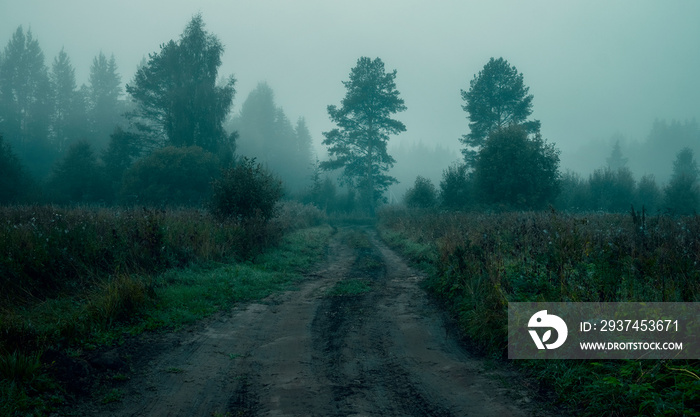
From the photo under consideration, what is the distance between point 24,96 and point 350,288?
74.9 meters

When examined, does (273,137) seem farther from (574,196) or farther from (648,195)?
(648,195)

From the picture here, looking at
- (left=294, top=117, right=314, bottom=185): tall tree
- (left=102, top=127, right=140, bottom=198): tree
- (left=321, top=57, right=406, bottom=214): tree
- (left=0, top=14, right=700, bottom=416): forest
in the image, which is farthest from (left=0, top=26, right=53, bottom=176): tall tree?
(left=321, top=57, right=406, bottom=214): tree

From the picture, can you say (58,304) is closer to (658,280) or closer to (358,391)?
(358,391)

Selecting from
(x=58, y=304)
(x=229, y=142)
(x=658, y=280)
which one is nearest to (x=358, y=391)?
(x=658, y=280)

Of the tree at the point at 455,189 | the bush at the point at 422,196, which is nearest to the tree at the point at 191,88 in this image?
the bush at the point at 422,196

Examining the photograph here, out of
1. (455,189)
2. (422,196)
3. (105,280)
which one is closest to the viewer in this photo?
(105,280)

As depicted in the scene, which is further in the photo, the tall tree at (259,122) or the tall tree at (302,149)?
the tall tree at (302,149)

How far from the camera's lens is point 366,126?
45.7 metres

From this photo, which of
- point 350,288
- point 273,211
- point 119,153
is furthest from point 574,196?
point 119,153

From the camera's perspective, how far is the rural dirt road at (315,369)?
4.24m

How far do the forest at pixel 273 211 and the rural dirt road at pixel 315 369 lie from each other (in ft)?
1.89

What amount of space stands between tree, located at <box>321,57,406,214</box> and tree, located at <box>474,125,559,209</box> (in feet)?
51.2

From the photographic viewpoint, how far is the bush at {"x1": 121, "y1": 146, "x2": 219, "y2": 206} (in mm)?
33125

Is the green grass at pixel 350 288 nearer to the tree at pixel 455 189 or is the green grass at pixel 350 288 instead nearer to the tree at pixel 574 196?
the tree at pixel 455 189
